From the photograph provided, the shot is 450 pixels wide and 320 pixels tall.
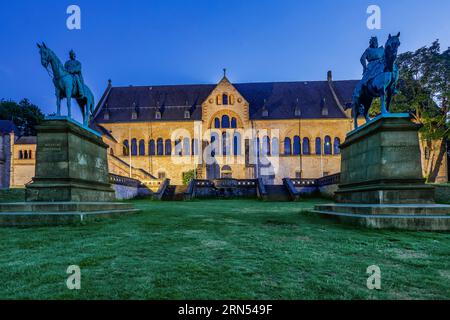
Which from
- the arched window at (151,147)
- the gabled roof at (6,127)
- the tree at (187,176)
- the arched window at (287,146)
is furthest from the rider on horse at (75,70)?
the gabled roof at (6,127)

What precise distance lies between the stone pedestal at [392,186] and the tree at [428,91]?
24863 mm

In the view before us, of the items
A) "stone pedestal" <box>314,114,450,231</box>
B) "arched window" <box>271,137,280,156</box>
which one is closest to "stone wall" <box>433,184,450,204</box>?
"stone pedestal" <box>314,114,450,231</box>

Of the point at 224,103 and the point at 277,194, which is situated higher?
the point at 224,103

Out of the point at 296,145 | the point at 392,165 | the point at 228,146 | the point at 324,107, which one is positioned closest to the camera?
the point at 392,165

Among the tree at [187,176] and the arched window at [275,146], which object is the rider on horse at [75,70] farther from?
the arched window at [275,146]

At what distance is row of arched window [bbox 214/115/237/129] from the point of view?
43.0 meters

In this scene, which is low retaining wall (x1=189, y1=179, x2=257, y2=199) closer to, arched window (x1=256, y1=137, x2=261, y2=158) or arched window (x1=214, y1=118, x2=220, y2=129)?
arched window (x1=256, y1=137, x2=261, y2=158)

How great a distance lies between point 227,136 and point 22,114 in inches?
1982

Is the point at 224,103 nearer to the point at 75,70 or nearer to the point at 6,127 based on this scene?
the point at 75,70

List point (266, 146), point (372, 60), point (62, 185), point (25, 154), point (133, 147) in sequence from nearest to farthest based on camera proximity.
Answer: point (62, 185) < point (372, 60) < point (266, 146) < point (133, 147) < point (25, 154)

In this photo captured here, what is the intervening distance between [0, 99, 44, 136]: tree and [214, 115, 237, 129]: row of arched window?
42128 millimetres

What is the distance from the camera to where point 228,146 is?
42.8 metres

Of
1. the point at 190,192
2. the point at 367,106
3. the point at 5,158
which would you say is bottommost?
the point at 190,192

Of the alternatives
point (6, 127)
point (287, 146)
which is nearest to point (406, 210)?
point (287, 146)
